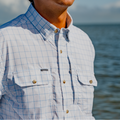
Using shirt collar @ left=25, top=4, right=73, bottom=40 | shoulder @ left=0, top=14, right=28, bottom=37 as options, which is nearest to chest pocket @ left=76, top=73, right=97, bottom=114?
shirt collar @ left=25, top=4, right=73, bottom=40

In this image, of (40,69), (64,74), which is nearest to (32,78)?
(40,69)

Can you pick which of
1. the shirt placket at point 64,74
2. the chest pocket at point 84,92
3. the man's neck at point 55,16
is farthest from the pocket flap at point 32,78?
the man's neck at point 55,16

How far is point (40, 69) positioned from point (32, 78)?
0.09 meters

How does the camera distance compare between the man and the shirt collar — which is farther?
the shirt collar

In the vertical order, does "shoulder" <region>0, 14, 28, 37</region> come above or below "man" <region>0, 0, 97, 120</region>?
above

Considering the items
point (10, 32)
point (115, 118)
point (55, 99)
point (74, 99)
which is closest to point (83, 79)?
point (74, 99)

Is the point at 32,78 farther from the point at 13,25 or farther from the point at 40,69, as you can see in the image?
the point at 13,25

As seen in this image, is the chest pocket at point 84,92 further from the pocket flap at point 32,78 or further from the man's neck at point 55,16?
the man's neck at point 55,16

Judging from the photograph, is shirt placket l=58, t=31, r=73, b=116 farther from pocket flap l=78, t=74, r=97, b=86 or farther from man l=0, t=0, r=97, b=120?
pocket flap l=78, t=74, r=97, b=86

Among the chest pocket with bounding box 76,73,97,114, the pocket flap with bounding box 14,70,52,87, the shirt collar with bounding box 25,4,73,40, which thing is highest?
the shirt collar with bounding box 25,4,73,40

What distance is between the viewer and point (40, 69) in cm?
188

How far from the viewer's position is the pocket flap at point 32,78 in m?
1.82

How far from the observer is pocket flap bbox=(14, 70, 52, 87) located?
182 centimetres

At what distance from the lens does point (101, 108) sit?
8039 mm
